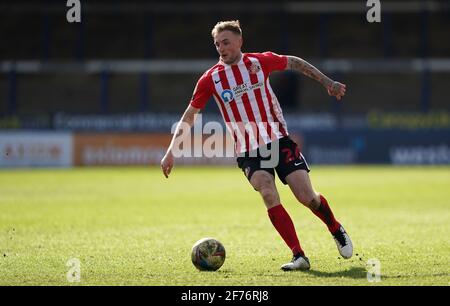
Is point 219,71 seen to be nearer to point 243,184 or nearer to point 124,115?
point 243,184

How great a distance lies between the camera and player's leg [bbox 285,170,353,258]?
8023mm

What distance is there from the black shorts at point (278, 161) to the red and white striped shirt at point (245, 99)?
0.22 ft

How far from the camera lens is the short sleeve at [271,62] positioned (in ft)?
27.0

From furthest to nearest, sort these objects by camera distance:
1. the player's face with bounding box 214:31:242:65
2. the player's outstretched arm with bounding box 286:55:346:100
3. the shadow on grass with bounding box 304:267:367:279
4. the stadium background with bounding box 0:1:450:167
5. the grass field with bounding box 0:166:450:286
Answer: the stadium background with bounding box 0:1:450:167 → the player's outstretched arm with bounding box 286:55:346:100 → the player's face with bounding box 214:31:242:65 → the grass field with bounding box 0:166:450:286 → the shadow on grass with bounding box 304:267:367:279

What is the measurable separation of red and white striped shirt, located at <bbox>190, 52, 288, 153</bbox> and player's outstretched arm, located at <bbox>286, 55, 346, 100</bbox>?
365 millimetres

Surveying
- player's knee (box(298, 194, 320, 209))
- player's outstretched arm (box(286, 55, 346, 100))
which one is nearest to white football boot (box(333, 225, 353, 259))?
player's knee (box(298, 194, 320, 209))

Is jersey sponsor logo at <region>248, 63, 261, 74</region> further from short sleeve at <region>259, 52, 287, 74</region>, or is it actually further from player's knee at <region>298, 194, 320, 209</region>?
player's knee at <region>298, 194, 320, 209</region>

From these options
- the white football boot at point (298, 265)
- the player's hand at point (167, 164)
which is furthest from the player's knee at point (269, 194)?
the player's hand at point (167, 164)

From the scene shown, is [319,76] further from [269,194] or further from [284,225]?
[284,225]

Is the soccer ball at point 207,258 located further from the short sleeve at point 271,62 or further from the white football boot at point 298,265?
the short sleeve at point 271,62

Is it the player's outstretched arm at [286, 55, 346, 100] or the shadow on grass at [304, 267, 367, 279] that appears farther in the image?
the player's outstretched arm at [286, 55, 346, 100]

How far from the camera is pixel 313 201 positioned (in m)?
8.11

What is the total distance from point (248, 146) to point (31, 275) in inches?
91.6
